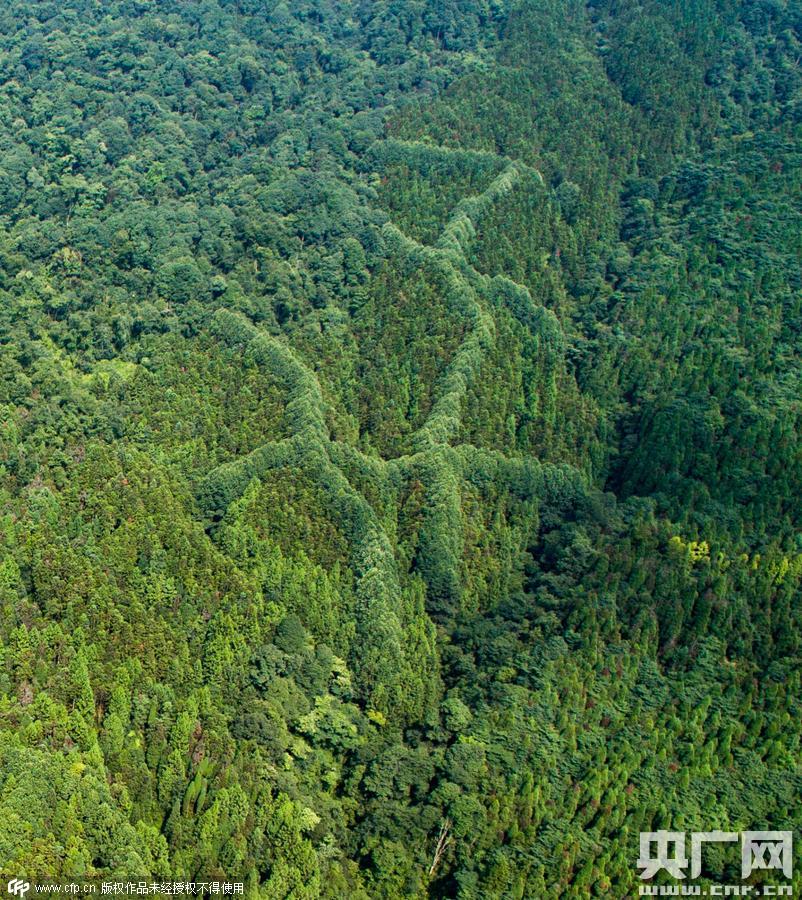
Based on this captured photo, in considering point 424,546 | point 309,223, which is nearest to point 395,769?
point 424,546

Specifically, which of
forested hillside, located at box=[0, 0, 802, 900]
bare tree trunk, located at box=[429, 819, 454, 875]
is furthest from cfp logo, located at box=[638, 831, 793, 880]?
bare tree trunk, located at box=[429, 819, 454, 875]

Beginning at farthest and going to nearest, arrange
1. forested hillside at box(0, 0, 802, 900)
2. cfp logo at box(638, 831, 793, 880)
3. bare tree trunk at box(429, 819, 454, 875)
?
forested hillside at box(0, 0, 802, 900) → bare tree trunk at box(429, 819, 454, 875) → cfp logo at box(638, 831, 793, 880)

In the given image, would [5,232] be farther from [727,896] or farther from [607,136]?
[727,896]

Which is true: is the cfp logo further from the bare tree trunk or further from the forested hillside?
the bare tree trunk

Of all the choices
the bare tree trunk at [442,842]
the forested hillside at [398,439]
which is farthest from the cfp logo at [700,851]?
the bare tree trunk at [442,842]

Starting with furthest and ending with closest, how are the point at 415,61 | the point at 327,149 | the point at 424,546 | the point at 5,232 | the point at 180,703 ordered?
the point at 415,61
the point at 327,149
the point at 5,232
the point at 424,546
the point at 180,703

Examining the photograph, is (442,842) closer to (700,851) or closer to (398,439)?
(700,851)
